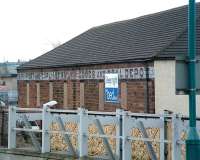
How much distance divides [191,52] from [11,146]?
698cm

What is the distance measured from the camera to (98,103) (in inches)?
1266

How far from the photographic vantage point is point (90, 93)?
109ft

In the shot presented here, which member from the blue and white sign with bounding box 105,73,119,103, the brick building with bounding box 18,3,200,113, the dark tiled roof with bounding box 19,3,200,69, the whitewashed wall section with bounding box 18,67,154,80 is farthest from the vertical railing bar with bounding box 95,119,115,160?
the blue and white sign with bounding box 105,73,119,103

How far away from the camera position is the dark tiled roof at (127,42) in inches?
1112

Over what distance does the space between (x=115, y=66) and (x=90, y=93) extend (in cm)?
347

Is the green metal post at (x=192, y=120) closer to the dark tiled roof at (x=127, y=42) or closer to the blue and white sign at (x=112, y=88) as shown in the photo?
the dark tiled roof at (x=127, y=42)

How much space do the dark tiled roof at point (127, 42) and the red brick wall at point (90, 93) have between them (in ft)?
2.77

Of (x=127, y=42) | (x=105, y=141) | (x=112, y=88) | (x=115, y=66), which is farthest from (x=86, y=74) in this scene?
(x=105, y=141)

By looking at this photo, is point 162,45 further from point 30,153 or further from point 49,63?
point 30,153

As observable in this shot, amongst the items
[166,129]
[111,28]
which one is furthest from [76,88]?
[166,129]

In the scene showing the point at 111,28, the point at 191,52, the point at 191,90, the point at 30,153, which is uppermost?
the point at 111,28

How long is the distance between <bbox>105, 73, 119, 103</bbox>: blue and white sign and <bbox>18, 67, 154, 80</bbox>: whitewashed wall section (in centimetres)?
29

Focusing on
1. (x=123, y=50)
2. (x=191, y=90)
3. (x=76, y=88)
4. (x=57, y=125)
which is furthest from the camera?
(x=76, y=88)

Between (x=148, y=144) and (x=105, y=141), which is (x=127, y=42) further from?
(x=148, y=144)
